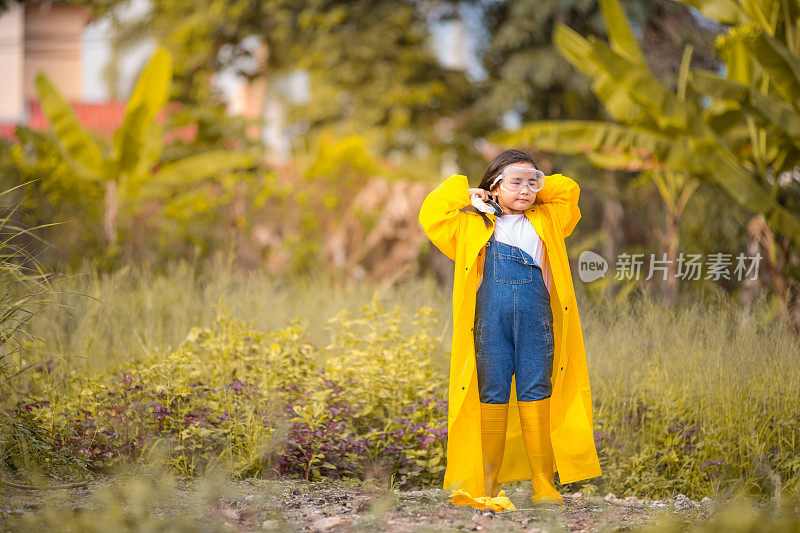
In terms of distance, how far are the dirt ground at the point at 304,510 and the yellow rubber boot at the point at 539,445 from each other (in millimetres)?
62

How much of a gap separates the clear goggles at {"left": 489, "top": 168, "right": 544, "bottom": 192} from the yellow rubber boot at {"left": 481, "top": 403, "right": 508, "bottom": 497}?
964 mm

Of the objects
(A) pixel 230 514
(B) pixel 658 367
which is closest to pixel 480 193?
(A) pixel 230 514

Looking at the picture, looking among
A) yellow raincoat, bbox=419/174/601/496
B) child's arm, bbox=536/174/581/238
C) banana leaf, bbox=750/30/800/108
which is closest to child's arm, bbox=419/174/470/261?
yellow raincoat, bbox=419/174/601/496

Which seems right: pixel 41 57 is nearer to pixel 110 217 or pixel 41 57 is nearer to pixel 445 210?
pixel 110 217

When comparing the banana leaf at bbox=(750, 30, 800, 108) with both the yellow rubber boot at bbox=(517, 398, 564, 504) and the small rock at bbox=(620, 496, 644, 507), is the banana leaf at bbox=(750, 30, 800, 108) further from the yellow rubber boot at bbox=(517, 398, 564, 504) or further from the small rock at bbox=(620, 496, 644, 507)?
the yellow rubber boot at bbox=(517, 398, 564, 504)

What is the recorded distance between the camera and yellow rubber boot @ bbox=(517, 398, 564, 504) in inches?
135

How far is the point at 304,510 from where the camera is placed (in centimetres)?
329

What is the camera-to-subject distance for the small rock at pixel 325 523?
3031 mm

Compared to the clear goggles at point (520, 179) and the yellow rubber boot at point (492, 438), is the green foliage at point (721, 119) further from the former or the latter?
the yellow rubber boot at point (492, 438)

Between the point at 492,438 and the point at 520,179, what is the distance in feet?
3.77

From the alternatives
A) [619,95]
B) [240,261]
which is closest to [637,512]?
[619,95]

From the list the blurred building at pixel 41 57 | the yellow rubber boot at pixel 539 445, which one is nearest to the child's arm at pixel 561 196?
the yellow rubber boot at pixel 539 445

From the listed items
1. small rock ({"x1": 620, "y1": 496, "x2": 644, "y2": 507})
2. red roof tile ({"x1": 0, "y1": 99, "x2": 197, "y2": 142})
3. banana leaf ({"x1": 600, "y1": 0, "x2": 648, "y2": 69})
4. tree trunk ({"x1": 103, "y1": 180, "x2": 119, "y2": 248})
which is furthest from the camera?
red roof tile ({"x1": 0, "y1": 99, "x2": 197, "y2": 142})

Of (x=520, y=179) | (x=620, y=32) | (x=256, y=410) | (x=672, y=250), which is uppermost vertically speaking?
(x=620, y=32)
